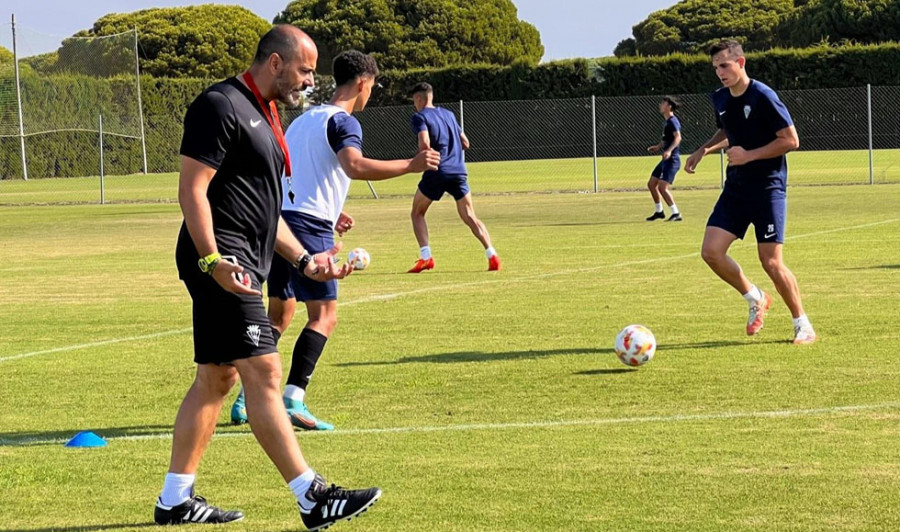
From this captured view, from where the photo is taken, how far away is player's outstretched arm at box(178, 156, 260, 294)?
563 centimetres

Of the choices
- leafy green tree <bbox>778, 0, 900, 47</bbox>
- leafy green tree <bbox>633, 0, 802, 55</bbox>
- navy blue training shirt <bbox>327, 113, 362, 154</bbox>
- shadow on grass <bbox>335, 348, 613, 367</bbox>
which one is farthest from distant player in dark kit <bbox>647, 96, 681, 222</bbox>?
leafy green tree <bbox>633, 0, 802, 55</bbox>

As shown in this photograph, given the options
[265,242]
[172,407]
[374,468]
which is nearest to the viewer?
[265,242]

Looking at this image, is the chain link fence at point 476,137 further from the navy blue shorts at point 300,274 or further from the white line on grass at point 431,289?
the navy blue shorts at point 300,274

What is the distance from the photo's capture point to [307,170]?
8.47m

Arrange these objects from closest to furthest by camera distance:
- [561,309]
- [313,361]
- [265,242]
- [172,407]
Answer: [265,242] → [313,361] → [172,407] → [561,309]

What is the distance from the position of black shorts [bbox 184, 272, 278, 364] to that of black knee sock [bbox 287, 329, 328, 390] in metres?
2.34

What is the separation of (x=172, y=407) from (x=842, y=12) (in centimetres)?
7037

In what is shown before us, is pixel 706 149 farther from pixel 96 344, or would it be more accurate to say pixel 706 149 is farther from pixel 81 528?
pixel 81 528

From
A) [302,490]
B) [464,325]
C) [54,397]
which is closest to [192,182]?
[302,490]

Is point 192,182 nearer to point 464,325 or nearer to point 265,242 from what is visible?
point 265,242

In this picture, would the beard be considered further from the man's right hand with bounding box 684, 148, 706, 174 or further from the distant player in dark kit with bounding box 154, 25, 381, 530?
the man's right hand with bounding box 684, 148, 706, 174

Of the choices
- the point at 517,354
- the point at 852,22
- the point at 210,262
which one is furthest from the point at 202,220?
the point at 852,22

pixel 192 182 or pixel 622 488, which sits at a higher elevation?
pixel 192 182

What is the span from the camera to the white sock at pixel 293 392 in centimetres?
811
